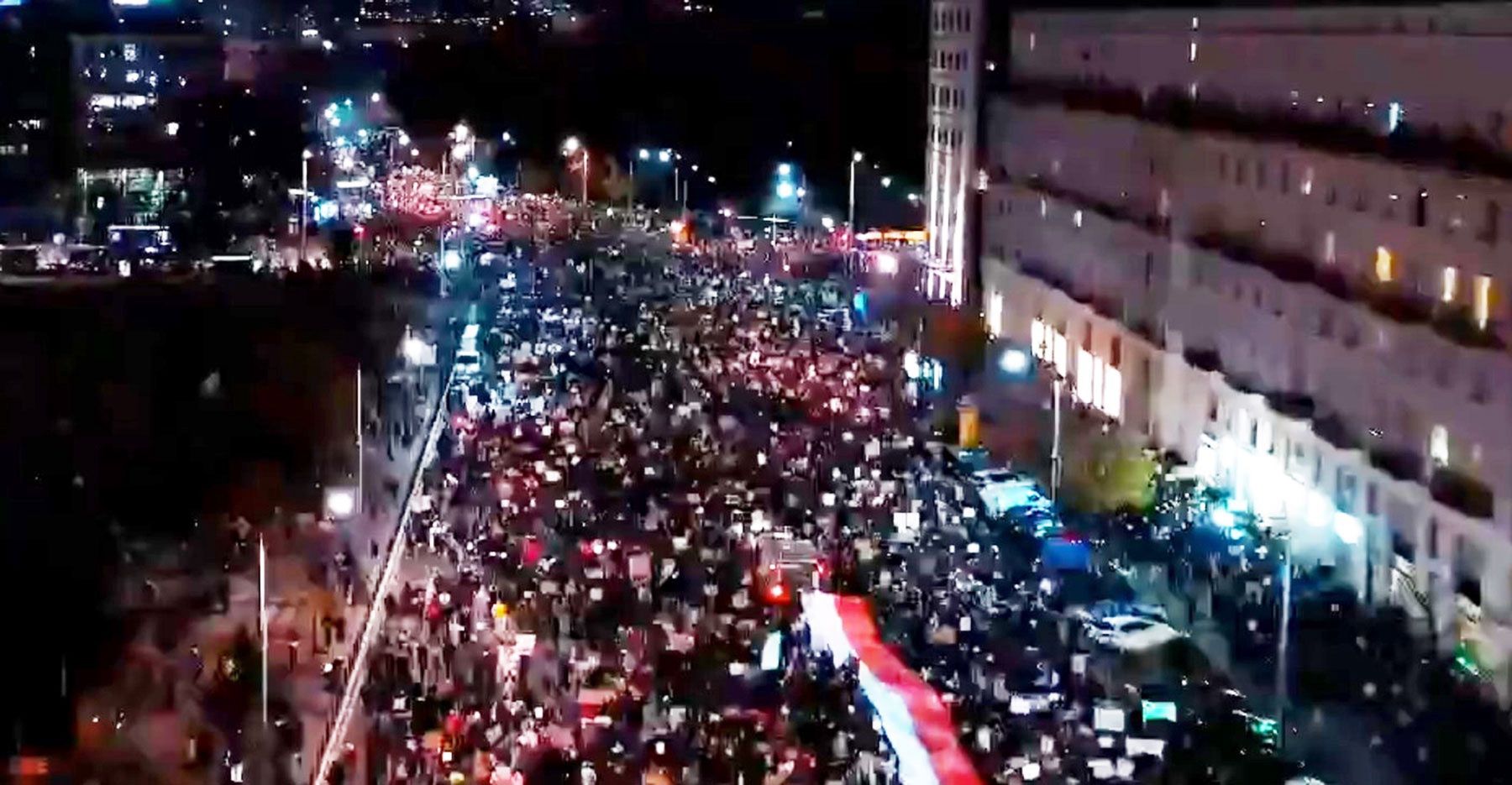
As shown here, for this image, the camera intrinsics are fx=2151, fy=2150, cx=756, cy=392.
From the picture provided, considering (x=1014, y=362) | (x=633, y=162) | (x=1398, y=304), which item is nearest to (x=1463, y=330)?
(x=1398, y=304)

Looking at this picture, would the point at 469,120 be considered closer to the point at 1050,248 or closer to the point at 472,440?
the point at 1050,248

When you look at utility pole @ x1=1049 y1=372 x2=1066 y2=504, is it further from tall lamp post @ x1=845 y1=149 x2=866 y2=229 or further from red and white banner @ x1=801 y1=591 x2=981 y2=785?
tall lamp post @ x1=845 y1=149 x2=866 y2=229

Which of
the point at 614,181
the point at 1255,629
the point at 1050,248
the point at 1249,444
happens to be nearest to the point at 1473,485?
the point at 1255,629

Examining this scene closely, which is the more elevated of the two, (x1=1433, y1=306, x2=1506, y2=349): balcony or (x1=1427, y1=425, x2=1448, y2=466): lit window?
(x1=1433, y1=306, x2=1506, y2=349): balcony

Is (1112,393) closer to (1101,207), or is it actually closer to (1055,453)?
(1101,207)

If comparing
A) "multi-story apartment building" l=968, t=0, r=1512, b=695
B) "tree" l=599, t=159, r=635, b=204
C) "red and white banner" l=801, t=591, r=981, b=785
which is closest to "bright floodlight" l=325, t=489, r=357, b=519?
"red and white banner" l=801, t=591, r=981, b=785

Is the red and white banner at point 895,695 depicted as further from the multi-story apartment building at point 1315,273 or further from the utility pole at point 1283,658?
the multi-story apartment building at point 1315,273

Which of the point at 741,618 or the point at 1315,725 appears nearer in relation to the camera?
the point at 1315,725
